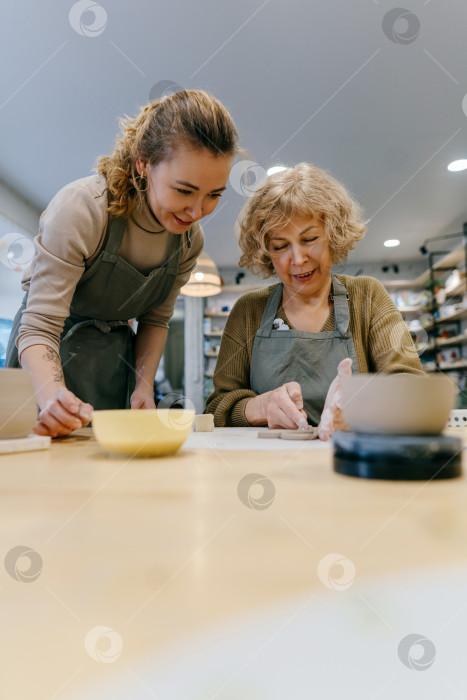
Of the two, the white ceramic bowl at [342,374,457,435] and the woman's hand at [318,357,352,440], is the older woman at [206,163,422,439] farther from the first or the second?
the white ceramic bowl at [342,374,457,435]

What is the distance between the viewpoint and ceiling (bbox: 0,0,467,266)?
259 centimetres

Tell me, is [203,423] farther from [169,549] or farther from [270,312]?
[169,549]

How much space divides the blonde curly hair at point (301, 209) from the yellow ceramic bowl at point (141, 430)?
96 centimetres

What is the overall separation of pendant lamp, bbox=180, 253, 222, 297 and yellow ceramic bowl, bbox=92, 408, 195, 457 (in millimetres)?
3789

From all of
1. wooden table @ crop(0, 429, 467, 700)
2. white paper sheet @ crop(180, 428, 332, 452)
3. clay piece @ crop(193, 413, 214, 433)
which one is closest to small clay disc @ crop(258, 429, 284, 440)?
white paper sheet @ crop(180, 428, 332, 452)

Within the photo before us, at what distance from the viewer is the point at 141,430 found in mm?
616

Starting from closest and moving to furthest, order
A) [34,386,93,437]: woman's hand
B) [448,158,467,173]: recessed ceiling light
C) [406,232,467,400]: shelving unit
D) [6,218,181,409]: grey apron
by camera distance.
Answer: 1. [34,386,93,437]: woman's hand
2. [6,218,181,409]: grey apron
3. [448,158,467,173]: recessed ceiling light
4. [406,232,467,400]: shelving unit

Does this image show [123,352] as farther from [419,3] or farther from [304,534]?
[419,3]

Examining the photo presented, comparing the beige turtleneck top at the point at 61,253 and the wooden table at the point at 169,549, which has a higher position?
the beige turtleneck top at the point at 61,253

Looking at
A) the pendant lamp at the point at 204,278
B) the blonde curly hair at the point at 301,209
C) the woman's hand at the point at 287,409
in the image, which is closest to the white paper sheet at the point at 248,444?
the woman's hand at the point at 287,409

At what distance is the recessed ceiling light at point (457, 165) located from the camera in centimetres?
425

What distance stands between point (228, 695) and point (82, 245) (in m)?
1.14

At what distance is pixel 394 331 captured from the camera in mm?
1425

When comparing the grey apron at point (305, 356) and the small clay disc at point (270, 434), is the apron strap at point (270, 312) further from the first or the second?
the small clay disc at point (270, 434)
